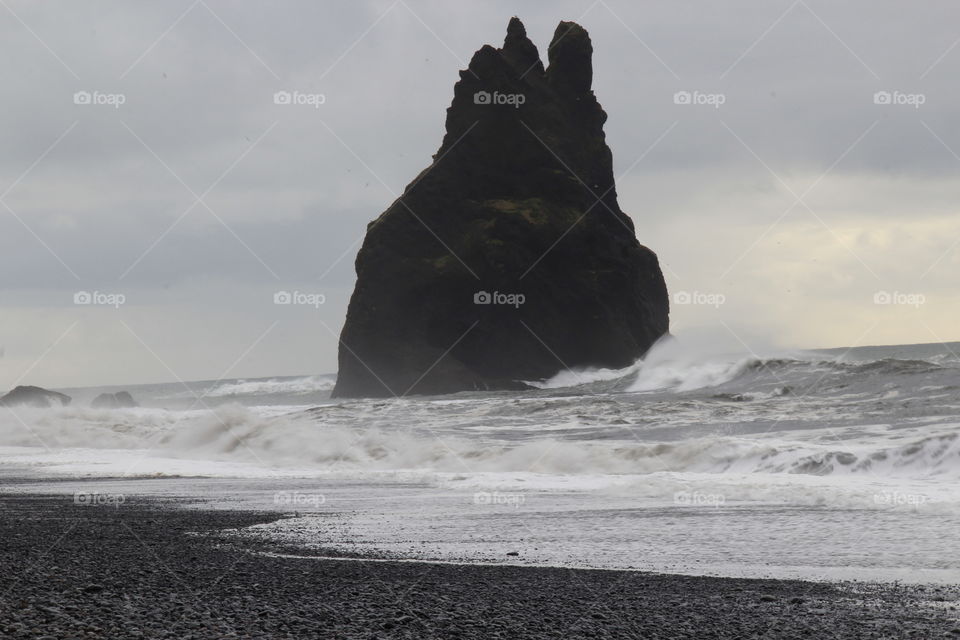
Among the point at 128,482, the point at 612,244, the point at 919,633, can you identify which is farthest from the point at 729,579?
the point at 612,244

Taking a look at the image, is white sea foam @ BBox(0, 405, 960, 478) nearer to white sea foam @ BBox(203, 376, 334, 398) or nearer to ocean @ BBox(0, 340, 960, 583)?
ocean @ BBox(0, 340, 960, 583)

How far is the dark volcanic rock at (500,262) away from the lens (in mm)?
68375

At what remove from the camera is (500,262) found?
6850 cm

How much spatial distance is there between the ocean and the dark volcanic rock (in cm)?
2853

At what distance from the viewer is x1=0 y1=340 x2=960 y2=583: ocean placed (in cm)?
984

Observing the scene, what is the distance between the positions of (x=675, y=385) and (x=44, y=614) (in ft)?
135

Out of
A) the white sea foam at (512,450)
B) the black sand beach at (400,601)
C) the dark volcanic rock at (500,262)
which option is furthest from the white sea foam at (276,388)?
the black sand beach at (400,601)

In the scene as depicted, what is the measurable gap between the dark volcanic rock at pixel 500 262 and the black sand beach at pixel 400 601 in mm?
56672

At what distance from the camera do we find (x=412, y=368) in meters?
66.5

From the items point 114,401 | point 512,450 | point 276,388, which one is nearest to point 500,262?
point 114,401

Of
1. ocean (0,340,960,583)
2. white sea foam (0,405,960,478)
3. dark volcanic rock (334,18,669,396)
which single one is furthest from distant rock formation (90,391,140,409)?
white sea foam (0,405,960,478)

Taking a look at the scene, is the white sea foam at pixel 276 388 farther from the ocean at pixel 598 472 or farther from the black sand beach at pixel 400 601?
the black sand beach at pixel 400 601

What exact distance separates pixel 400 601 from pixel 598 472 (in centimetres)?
1232

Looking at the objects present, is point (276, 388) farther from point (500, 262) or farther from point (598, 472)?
point (598, 472)
